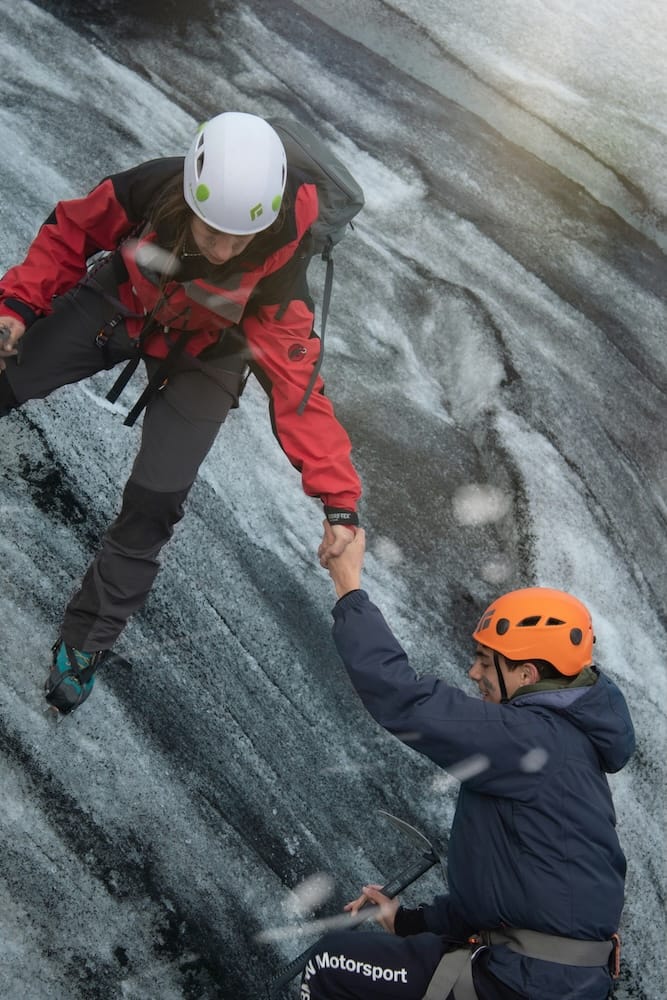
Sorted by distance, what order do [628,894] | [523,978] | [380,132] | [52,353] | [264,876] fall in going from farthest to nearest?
[380,132]
[628,894]
[264,876]
[52,353]
[523,978]

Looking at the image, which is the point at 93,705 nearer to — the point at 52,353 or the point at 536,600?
the point at 52,353

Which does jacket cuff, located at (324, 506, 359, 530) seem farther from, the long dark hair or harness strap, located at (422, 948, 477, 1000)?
harness strap, located at (422, 948, 477, 1000)

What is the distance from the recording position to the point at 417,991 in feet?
12.3

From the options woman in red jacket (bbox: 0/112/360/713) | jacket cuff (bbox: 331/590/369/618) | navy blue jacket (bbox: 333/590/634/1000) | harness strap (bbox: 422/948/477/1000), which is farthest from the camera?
woman in red jacket (bbox: 0/112/360/713)

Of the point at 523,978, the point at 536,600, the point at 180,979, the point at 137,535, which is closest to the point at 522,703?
the point at 536,600

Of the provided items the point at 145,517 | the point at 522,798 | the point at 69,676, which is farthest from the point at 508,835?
the point at 69,676

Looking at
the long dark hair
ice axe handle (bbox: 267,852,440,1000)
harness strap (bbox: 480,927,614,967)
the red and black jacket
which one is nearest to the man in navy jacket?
harness strap (bbox: 480,927,614,967)

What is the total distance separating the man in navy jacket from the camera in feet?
11.7

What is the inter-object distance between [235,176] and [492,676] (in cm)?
235

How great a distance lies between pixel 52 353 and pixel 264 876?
288cm

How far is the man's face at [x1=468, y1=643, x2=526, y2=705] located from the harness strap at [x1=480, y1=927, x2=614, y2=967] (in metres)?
0.91

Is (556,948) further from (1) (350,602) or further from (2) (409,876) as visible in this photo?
(1) (350,602)

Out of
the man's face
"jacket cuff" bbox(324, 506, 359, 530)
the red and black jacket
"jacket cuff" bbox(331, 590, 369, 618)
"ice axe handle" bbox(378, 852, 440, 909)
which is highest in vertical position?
the red and black jacket

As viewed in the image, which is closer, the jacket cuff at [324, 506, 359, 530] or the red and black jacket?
the red and black jacket
